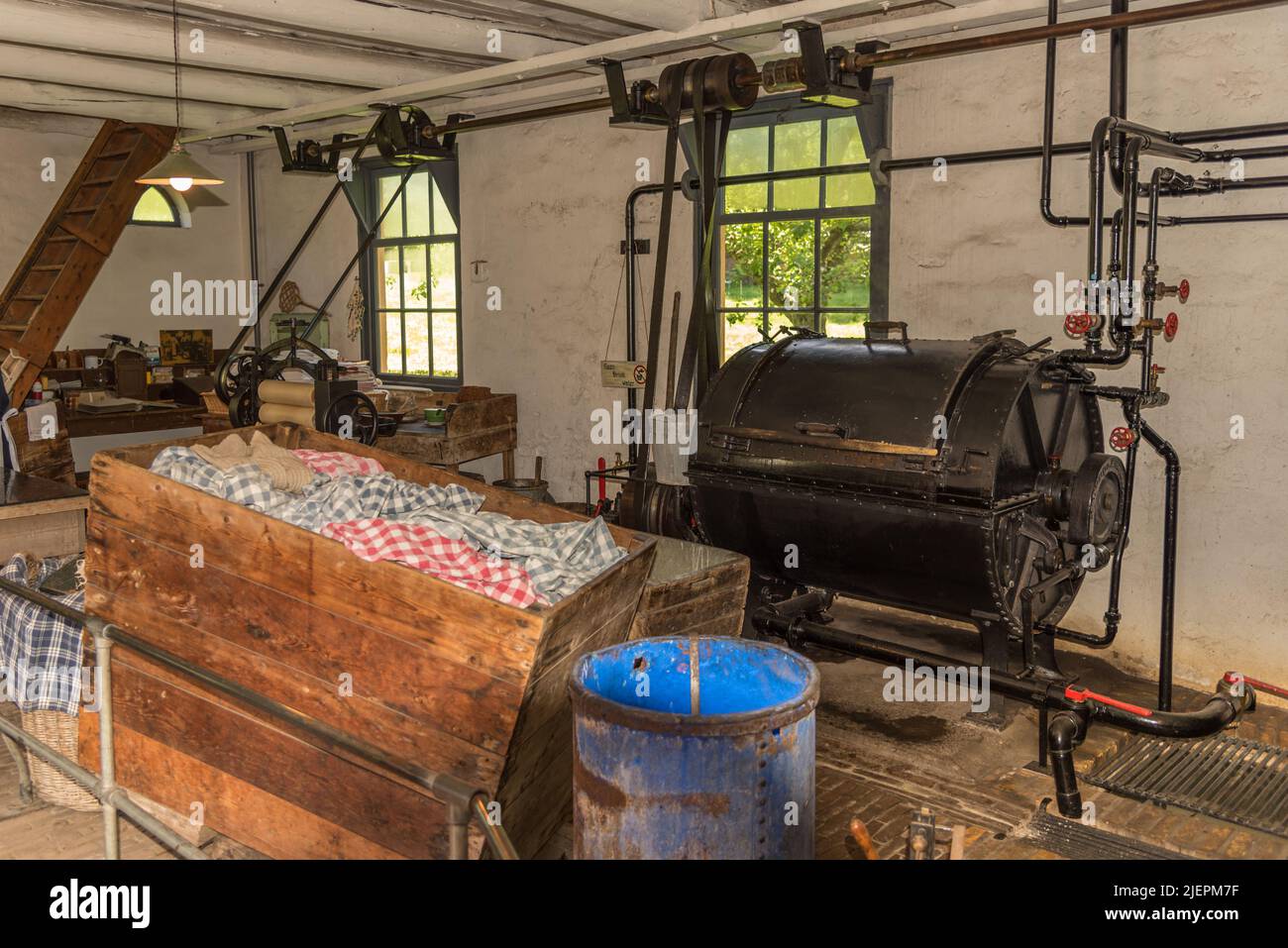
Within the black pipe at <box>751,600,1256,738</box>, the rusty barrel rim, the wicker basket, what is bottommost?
the wicker basket

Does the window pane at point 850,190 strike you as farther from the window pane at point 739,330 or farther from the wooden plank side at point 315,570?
the wooden plank side at point 315,570

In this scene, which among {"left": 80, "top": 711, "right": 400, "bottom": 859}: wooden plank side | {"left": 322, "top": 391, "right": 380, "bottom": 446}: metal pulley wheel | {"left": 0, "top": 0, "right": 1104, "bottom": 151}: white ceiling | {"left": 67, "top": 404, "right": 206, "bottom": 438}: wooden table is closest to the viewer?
{"left": 80, "top": 711, "right": 400, "bottom": 859}: wooden plank side

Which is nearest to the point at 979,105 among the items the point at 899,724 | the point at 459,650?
the point at 899,724

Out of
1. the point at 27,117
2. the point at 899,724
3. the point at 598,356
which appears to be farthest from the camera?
the point at 27,117

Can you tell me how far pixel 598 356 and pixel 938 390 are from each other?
11.7 feet

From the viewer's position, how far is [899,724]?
16.1ft

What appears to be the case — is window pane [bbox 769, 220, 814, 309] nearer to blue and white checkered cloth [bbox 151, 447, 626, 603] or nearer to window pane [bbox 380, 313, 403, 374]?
blue and white checkered cloth [bbox 151, 447, 626, 603]

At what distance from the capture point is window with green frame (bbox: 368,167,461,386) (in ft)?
29.2

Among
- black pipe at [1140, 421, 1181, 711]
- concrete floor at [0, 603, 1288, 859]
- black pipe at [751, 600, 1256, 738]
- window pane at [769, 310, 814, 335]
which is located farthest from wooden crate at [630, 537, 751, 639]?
window pane at [769, 310, 814, 335]

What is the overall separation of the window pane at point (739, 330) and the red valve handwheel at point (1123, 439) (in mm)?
2620

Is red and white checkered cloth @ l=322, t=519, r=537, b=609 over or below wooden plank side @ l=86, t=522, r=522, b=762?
over

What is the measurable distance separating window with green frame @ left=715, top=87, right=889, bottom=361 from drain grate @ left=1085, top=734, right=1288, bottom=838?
278 centimetres

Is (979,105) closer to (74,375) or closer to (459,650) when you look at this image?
(459,650)

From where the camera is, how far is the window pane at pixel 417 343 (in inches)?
361
